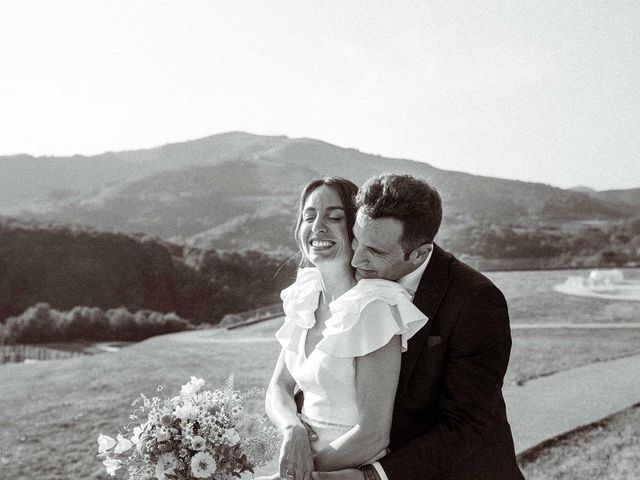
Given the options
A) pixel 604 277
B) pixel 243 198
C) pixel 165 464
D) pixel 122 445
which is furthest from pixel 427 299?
pixel 243 198

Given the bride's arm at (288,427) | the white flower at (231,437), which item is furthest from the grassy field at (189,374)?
the white flower at (231,437)

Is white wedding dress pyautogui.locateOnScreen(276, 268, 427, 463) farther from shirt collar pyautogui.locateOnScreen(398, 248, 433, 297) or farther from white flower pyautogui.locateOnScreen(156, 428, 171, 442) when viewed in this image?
white flower pyautogui.locateOnScreen(156, 428, 171, 442)

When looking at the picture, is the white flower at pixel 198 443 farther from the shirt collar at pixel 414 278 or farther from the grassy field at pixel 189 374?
the grassy field at pixel 189 374

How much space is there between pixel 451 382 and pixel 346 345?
1.25 feet

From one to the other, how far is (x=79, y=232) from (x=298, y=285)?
41.6 ft

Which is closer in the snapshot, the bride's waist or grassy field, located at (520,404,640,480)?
the bride's waist

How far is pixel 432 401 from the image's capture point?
7.65 ft

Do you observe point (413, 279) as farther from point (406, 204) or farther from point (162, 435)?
point (162, 435)

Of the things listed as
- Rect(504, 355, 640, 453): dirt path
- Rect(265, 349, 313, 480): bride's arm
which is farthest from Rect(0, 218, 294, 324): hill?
Rect(265, 349, 313, 480): bride's arm

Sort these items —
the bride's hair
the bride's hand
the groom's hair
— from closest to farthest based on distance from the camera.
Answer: the groom's hair, the bride's hand, the bride's hair

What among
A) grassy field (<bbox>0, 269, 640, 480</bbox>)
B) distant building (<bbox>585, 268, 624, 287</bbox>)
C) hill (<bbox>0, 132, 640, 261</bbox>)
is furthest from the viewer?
distant building (<bbox>585, 268, 624, 287</bbox>)

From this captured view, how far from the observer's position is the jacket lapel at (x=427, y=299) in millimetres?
2271

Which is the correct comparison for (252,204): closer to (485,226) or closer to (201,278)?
(201,278)

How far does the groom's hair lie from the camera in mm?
2186
